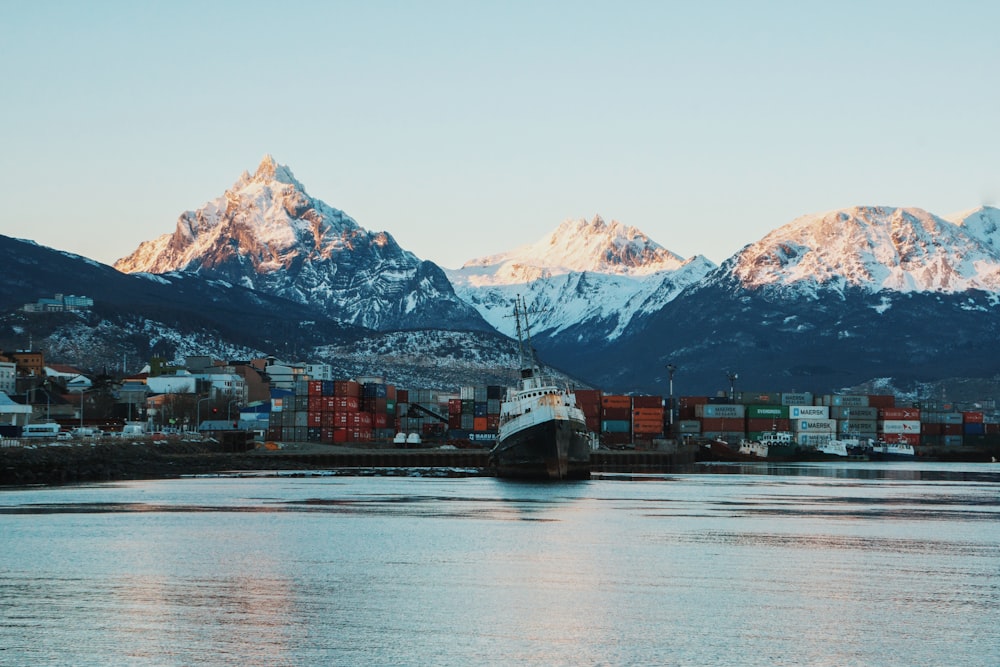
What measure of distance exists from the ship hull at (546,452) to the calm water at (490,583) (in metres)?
25.2

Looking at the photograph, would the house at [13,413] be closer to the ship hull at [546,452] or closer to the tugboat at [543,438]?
the tugboat at [543,438]

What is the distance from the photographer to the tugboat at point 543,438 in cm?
11650

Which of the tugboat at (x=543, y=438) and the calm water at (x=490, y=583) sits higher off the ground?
the tugboat at (x=543, y=438)

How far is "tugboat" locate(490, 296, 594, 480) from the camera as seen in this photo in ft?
382

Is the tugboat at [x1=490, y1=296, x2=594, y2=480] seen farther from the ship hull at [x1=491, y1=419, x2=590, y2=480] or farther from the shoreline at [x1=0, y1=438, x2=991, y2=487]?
the shoreline at [x1=0, y1=438, x2=991, y2=487]

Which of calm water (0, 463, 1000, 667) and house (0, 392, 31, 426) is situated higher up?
house (0, 392, 31, 426)

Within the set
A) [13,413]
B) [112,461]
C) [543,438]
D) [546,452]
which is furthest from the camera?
[13,413]

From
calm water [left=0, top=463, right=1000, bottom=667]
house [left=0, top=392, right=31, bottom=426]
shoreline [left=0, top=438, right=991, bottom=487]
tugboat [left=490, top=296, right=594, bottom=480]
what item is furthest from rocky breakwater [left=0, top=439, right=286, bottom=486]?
tugboat [left=490, top=296, right=594, bottom=480]

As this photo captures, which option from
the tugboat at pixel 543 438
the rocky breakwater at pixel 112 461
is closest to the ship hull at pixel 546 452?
the tugboat at pixel 543 438

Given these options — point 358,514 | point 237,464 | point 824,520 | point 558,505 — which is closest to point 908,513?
point 824,520

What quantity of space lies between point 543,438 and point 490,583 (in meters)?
67.3

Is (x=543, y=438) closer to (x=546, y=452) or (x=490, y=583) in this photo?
(x=546, y=452)

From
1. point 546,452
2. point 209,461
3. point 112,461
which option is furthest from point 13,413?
point 546,452

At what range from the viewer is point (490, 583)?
50.2 m
